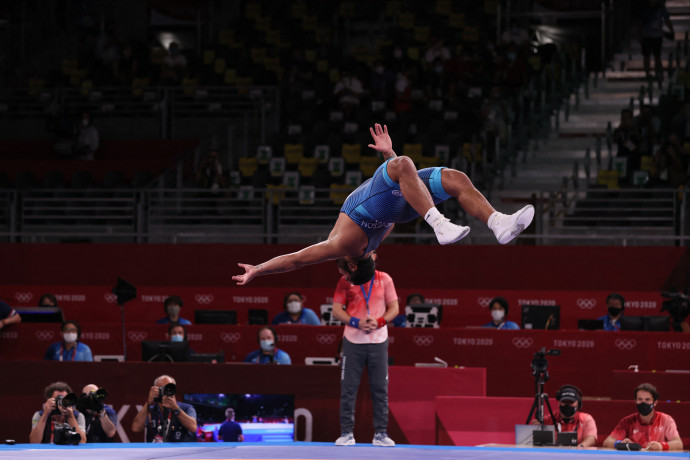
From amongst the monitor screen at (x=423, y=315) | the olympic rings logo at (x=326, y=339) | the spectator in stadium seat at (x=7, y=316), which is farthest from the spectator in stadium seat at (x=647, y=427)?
the spectator in stadium seat at (x=7, y=316)

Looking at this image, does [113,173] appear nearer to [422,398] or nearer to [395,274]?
[395,274]

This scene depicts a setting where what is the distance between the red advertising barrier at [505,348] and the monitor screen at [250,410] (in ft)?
4.88

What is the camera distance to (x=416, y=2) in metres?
25.7

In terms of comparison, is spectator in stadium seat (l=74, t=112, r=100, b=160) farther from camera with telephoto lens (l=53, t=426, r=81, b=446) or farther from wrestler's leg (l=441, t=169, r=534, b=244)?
wrestler's leg (l=441, t=169, r=534, b=244)

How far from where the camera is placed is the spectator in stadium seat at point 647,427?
34.3 feet

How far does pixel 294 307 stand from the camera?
13.6 m

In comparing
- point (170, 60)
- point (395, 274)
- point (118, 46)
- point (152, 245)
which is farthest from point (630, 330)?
point (118, 46)

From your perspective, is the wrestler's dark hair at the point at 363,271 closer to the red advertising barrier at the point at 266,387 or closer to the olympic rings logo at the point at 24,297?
the red advertising barrier at the point at 266,387

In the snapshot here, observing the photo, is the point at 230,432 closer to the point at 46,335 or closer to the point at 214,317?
the point at 214,317

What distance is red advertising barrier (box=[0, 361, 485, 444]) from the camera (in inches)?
463

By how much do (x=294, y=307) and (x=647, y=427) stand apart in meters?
4.87

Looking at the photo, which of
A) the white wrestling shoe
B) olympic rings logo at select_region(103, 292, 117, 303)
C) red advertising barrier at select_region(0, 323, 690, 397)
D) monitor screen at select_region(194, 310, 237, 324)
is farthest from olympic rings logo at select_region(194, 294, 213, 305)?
the white wrestling shoe

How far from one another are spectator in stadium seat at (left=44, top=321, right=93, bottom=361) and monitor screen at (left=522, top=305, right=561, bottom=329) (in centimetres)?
530

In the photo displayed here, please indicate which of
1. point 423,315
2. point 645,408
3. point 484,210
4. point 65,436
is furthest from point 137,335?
point 484,210
